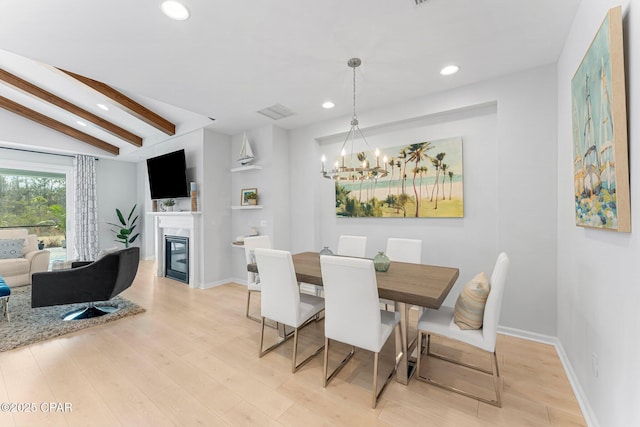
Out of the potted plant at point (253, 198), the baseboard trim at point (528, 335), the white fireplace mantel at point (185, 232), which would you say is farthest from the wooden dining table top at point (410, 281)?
the white fireplace mantel at point (185, 232)

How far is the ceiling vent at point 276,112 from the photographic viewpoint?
3674 millimetres

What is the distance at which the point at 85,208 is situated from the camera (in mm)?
6113

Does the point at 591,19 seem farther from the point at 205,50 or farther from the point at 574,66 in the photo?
the point at 205,50

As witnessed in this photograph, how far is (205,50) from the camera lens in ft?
7.80

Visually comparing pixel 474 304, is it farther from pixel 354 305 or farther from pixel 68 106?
pixel 68 106

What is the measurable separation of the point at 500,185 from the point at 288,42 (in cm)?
254

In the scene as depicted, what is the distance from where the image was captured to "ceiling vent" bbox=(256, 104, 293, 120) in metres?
3.67

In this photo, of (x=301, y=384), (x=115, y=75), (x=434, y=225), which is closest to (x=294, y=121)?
(x=115, y=75)

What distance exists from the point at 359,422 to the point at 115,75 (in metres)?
3.86

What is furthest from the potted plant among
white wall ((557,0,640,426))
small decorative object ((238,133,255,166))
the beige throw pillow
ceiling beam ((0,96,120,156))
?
ceiling beam ((0,96,120,156))

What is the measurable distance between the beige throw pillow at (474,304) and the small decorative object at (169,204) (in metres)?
5.13

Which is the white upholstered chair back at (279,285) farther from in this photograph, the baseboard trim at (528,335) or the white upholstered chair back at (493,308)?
the baseboard trim at (528,335)

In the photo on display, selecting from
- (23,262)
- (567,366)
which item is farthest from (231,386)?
(23,262)

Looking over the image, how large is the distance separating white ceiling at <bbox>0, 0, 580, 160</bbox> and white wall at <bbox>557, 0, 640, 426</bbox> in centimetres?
46
